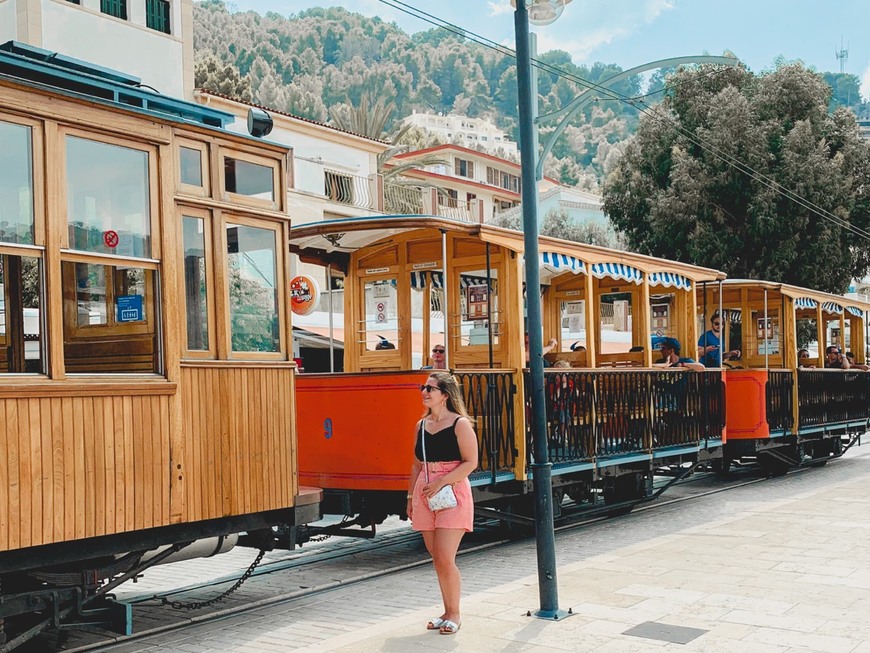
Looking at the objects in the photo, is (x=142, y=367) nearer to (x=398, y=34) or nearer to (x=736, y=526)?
(x=736, y=526)

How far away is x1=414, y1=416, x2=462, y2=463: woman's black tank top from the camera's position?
6629 millimetres

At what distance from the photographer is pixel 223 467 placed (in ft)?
23.2

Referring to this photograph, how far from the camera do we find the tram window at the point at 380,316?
11.3 meters

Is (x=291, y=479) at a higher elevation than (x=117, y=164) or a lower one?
lower

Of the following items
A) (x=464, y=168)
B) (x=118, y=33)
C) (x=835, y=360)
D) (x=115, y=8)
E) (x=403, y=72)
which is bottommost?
(x=835, y=360)

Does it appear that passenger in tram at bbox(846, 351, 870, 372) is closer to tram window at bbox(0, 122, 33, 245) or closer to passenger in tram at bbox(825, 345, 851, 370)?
passenger in tram at bbox(825, 345, 851, 370)

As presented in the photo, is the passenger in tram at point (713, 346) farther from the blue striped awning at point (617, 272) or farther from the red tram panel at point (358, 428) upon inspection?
the red tram panel at point (358, 428)

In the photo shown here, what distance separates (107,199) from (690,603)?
481 cm

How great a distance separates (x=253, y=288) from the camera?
7500 mm

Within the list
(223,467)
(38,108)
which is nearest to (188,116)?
(38,108)

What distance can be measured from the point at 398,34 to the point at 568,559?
156 meters

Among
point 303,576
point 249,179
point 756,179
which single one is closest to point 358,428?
point 303,576

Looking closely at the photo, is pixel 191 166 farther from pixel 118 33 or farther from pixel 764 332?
pixel 118 33

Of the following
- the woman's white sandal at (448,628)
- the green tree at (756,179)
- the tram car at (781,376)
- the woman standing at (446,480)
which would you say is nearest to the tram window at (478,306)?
the woman standing at (446,480)
